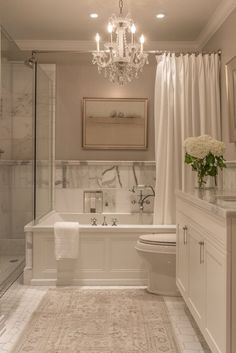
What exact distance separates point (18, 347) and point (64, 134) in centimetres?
316

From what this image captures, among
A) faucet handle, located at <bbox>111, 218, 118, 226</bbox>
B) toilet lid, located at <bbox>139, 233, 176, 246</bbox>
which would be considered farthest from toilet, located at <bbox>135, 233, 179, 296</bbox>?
faucet handle, located at <bbox>111, 218, 118, 226</bbox>

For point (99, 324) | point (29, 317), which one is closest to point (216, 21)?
point (99, 324)

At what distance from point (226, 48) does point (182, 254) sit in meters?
2.06

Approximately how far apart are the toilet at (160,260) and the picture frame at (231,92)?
108cm

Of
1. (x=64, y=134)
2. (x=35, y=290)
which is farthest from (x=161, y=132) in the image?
(x=35, y=290)

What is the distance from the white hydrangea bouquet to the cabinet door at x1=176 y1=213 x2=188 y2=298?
44cm

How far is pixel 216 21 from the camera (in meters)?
4.38

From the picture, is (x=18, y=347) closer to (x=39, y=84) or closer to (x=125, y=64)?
(x=125, y=64)

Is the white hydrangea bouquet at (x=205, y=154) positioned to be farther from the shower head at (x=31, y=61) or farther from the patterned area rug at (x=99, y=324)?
the shower head at (x=31, y=61)

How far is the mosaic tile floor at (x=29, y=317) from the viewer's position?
2863 millimetres

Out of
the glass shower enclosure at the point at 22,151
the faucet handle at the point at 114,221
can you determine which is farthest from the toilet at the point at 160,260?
the glass shower enclosure at the point at 22,151

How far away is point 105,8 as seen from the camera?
13.8ft

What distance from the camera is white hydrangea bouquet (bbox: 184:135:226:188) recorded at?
3576mm

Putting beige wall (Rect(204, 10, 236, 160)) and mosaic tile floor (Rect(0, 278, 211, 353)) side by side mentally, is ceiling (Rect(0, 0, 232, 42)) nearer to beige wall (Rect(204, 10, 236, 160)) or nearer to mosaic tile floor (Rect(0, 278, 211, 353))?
beige wall (Rect(204, 10, 236, 160))
